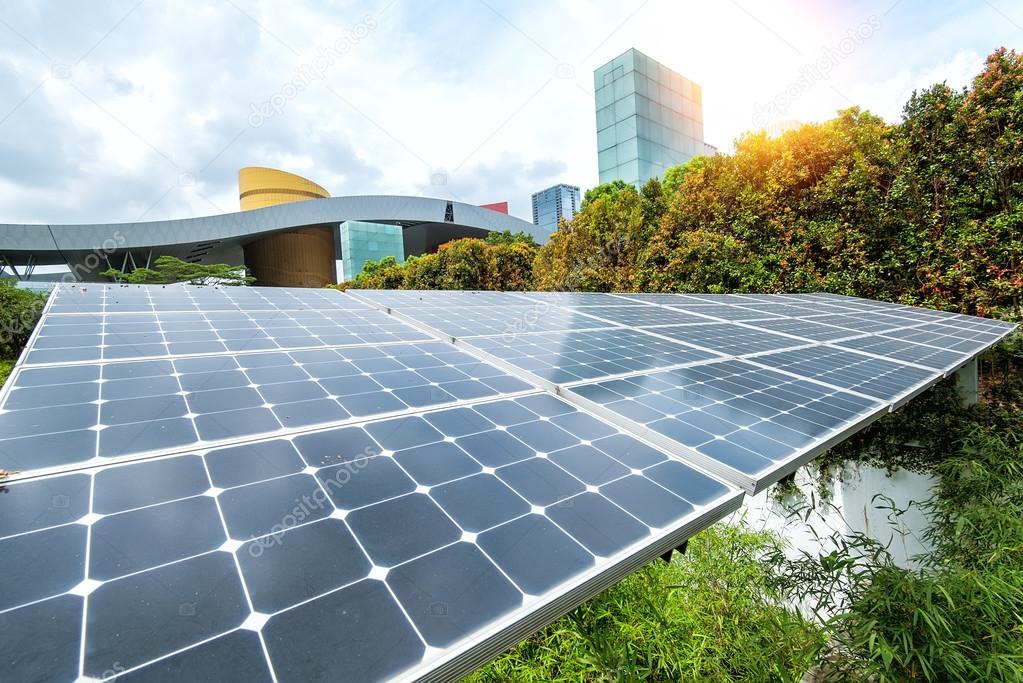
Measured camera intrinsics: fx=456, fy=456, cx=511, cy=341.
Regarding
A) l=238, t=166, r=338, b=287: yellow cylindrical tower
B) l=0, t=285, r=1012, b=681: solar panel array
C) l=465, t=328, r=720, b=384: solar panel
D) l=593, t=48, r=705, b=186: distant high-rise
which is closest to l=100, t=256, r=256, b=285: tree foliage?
l=238, t=166, r=338, b=287: yellow cylindrical tower

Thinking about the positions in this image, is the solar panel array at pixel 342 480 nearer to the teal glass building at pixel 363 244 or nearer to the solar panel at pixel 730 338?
the solar panel at pixel 730 338

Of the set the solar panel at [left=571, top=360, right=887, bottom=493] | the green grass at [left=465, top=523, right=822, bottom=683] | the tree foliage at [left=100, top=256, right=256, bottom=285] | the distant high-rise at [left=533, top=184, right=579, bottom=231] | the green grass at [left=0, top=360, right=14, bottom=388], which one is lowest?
the green grass at [left=465, top=523, right=822, bottom=683]

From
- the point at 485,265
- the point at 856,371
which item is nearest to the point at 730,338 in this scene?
the point at 856,371

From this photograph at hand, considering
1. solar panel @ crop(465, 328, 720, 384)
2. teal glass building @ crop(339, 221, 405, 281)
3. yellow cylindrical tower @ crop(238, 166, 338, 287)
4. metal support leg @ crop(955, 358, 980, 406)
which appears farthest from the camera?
yellow cylindrical tower @ crop(238, 166, 338, 287)

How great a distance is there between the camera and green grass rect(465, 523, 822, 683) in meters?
4.63

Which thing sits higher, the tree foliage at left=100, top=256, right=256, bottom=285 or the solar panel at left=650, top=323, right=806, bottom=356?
the tree foliage at left=100, top=256, right=256, bottom=285

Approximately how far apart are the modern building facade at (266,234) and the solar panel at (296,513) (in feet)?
175

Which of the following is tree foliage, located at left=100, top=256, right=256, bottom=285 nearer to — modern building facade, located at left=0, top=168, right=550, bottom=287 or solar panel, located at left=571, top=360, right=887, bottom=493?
modern building facade, located at left=0, top=168, right=550, bottom=287

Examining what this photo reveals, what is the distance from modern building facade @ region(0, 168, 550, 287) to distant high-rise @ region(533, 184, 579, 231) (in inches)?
1875

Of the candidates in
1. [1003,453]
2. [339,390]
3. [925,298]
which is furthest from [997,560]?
[925,298]

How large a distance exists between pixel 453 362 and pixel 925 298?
581 inches

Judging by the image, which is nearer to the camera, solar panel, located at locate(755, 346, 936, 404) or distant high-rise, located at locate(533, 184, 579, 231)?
solar panel, located at locate(755, 346, 936, 404)

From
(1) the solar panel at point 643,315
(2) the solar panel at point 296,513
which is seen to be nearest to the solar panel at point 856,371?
(1) the solar panel at point 643,315

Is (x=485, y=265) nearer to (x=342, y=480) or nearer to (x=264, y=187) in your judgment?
(x=342, y=480)
